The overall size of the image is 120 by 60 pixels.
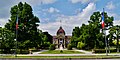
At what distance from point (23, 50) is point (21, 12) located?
975cm

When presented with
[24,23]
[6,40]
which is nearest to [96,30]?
[24,23]

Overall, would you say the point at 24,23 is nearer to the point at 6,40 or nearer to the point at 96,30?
the point at 6,40

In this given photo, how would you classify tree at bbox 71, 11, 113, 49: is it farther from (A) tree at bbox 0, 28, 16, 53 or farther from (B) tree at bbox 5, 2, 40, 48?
(A) tree at bbox 0, 28, 16, 53

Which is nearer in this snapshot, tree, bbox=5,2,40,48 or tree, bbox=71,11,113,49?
tree, bbox=5,2,40,48

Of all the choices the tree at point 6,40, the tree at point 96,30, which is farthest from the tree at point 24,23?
the tree at point 96,30

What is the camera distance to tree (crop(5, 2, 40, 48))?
219 ft

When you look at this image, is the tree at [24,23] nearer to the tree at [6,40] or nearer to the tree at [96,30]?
the tree at [6,40]

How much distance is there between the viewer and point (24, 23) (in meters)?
67.9

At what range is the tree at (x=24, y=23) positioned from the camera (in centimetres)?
6675

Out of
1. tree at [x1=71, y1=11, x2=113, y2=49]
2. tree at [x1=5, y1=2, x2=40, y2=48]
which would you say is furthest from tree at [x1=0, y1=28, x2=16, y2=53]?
tree at [x1=71, y1=11, x2=113, y2=49]

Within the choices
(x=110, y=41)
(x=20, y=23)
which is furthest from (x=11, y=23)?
(x=110, y=41)

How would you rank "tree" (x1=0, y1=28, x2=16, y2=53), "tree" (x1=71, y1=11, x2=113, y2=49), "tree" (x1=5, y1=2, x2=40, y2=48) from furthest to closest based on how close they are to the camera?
"tree" (x1=71, y1=11, x2=113, y2=49) < "tree" (x1=5, y1=2, x2=40, y2=48) < "tree" (x1=0, y1=28, x2=16, y2=53)

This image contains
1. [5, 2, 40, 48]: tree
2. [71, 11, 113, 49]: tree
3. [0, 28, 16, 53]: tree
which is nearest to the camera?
[0, 28, 16, 53]: tree

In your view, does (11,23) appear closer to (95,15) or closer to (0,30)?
(0,30)
